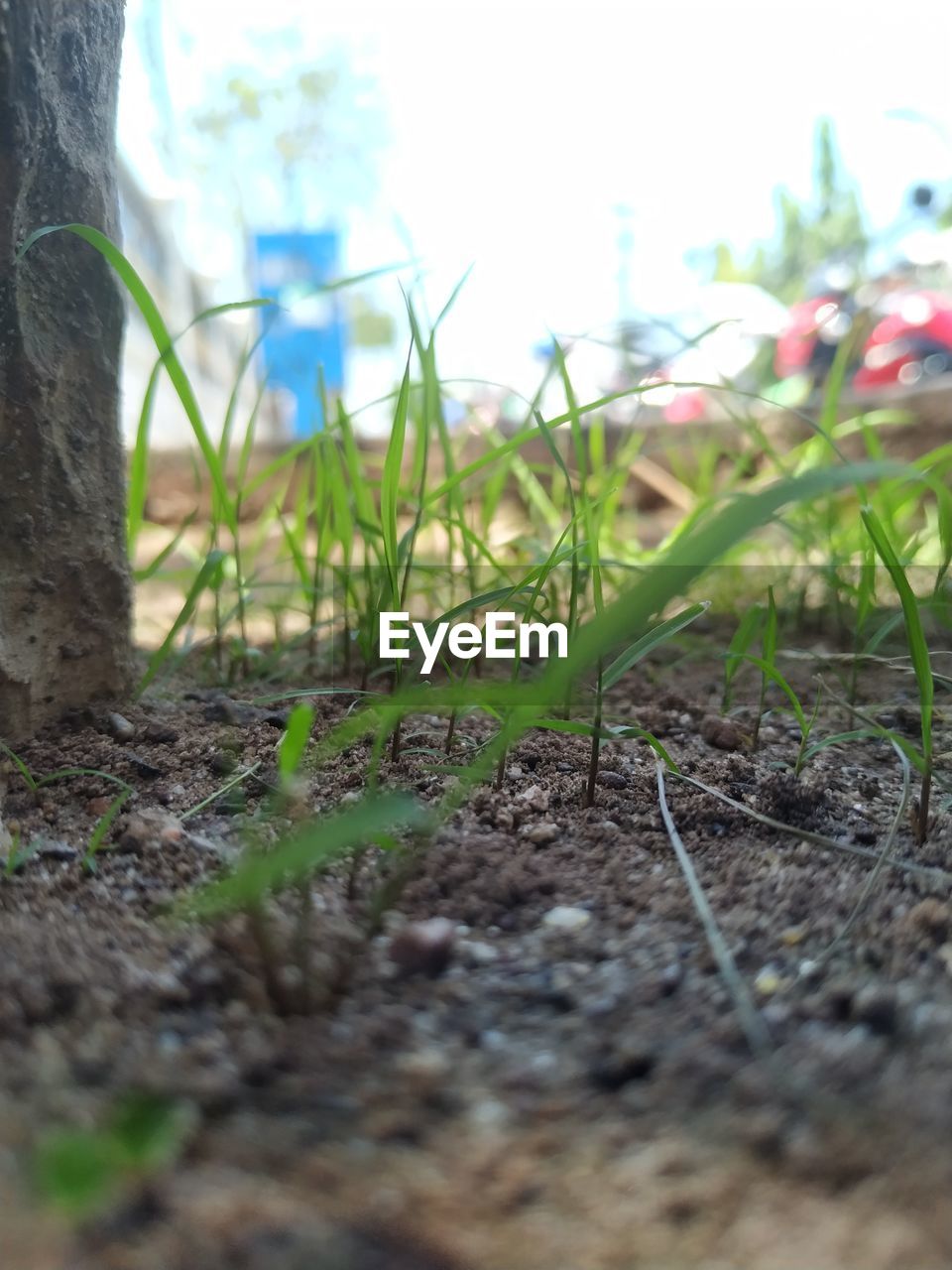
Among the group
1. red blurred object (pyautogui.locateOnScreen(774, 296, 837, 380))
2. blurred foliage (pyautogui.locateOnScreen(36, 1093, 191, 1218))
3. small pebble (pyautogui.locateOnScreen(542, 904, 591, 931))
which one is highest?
red blurred object (pyautogui.locateOnScreen(774, 296, 837, 380))

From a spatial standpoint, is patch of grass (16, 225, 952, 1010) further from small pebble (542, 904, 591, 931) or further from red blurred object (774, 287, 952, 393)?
red blurred object (774, 287, 952, 393)

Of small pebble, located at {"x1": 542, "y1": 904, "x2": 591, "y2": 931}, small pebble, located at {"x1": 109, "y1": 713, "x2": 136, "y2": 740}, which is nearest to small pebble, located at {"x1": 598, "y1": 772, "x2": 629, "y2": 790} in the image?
small pebble, located at {"x1": 542, "y1": 904, "x2": 591, "y2": 931}

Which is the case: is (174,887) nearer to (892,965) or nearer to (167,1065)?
(167,1065)

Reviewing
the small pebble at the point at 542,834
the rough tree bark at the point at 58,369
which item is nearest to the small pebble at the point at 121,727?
the rough tree bark at the point at 58,369

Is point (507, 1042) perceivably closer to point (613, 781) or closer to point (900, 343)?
point (613, 781)

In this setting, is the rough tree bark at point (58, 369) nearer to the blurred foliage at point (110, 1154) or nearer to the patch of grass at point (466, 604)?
the patch of grass at point (466, 604)

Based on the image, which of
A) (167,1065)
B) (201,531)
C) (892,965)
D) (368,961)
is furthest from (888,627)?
(201,531)

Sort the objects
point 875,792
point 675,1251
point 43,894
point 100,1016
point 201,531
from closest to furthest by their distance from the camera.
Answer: point 675,1251 → point 100,1016 → point 43,894 → point 875,792 → point 201,531

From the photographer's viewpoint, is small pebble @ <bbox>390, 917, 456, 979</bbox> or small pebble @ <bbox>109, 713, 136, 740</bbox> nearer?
small pebble @ <bbox>390, 917, 456, 979</bbox>
